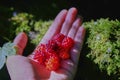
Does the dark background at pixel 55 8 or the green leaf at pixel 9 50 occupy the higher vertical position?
the dark background at pixel 55 8

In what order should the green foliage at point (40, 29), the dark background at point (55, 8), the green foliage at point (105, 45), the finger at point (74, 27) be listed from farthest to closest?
1. the dark background at point (55, 8)
2. the green foliage at point (40, 29)
3. the finger at point (74, 27)
4. the green foliage at point (105, 45)

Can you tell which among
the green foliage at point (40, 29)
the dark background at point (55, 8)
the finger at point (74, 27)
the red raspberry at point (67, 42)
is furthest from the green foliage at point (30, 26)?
the red raspberry at point (67, 42)

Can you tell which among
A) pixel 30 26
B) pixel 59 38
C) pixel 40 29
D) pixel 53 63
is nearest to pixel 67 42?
pixel 59 38

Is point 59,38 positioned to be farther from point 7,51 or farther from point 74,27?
point 7,51

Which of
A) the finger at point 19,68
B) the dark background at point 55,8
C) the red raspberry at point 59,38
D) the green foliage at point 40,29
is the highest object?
the dark background at point 55,8

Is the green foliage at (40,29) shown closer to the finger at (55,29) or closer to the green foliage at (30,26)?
the green foliage at (30,26)

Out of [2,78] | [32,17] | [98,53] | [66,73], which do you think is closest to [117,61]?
[98,53]

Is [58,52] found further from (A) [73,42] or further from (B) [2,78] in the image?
(B) [2,78]
